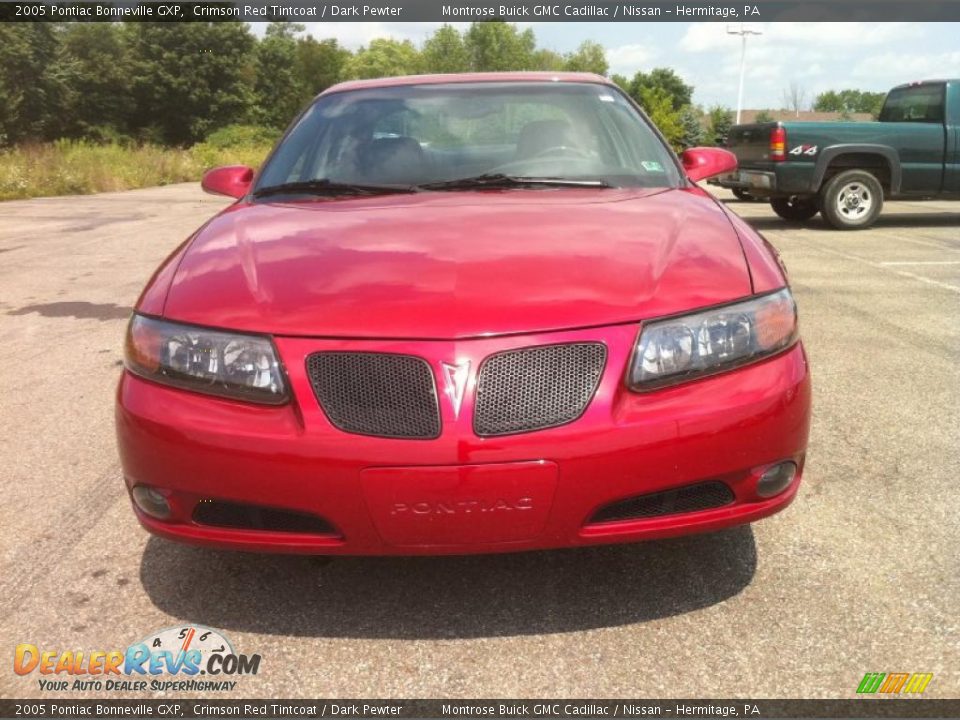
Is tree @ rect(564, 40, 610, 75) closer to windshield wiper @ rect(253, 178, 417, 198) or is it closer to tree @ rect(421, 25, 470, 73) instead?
tree @ rect(421, 25, 470, 73)

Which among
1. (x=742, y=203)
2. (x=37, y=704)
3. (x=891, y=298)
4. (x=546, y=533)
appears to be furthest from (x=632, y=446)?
(x=742, y=203)

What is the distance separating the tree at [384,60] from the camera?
366ft

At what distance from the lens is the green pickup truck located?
10.7m

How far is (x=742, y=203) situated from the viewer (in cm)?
1667

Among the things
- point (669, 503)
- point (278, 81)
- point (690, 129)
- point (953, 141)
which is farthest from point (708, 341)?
point (690, 129)

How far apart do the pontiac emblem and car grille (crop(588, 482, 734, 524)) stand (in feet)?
1.41

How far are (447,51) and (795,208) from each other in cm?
10274

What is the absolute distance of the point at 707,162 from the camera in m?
3.98

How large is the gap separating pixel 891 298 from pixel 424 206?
4.89m

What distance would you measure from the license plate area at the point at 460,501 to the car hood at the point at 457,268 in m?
0.33

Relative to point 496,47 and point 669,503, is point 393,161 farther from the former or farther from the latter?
point 496,47

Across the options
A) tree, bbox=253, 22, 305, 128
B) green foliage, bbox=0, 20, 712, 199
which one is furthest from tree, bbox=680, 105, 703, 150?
tree, bbox=253, 22, 305, 128

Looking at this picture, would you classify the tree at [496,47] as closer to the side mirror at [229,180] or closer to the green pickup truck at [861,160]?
the green pickup truck at [861,160]

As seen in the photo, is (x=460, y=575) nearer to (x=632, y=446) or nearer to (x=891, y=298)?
(x=632, y=446)
